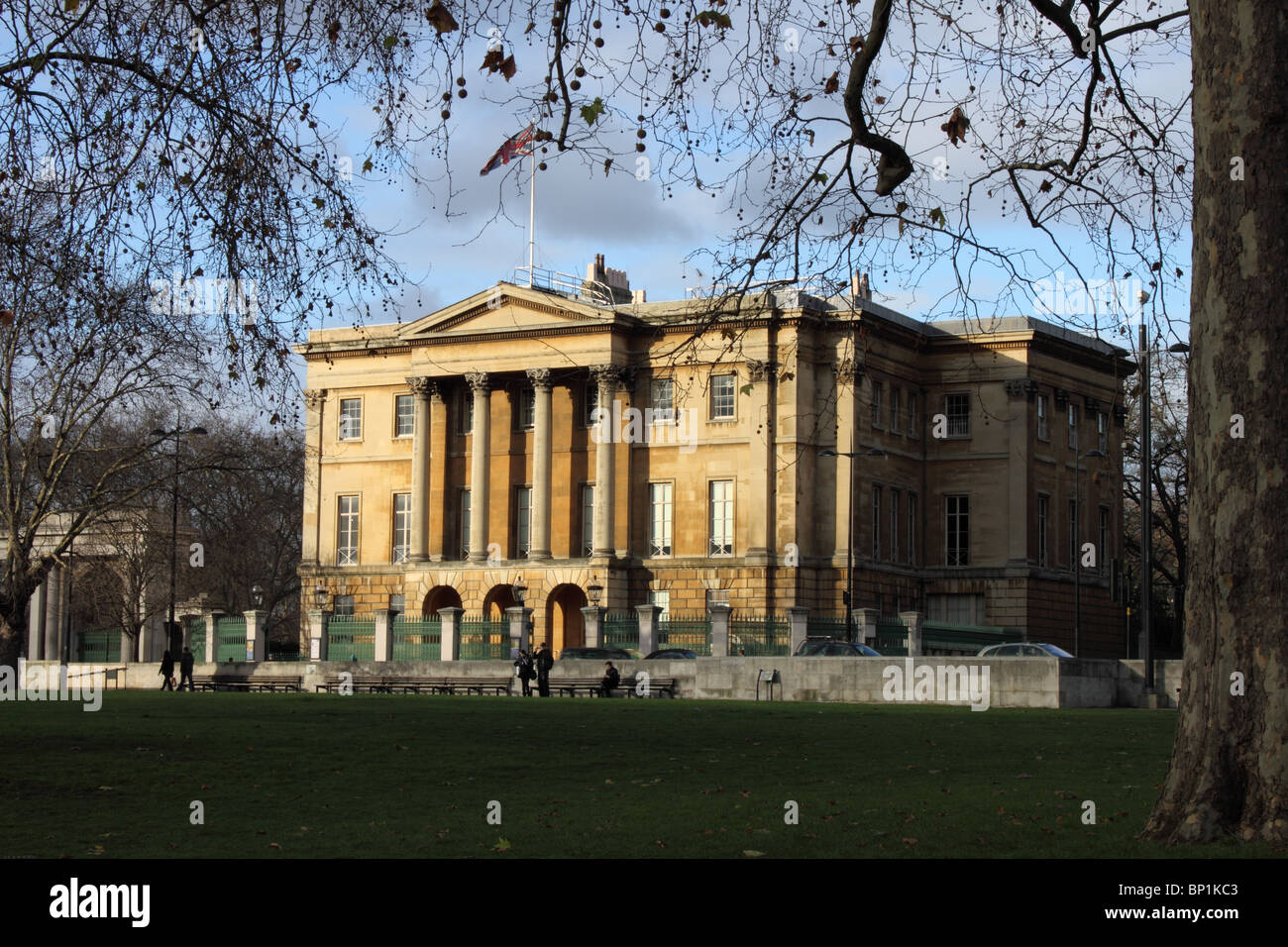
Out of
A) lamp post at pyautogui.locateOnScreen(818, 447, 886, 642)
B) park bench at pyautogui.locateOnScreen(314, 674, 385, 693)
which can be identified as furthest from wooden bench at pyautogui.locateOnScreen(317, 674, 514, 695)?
lamp post at pyautogui.locateOnScreen(818, 447, 886, 642)

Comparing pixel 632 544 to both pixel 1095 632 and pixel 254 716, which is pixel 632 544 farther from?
pixel 254 716

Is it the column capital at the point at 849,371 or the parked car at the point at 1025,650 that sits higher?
the column capital at the point at 849,371

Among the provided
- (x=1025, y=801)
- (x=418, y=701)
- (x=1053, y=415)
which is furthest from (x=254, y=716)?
(x=1053, y=415)

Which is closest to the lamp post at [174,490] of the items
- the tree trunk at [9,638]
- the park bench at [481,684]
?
the tree trunk at [9,638]

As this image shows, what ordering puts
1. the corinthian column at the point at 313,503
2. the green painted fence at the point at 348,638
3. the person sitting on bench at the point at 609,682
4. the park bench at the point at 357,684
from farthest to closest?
1. the corinthian column at the point at 313,503
2. the green painted fence at the point at 348,638
3. the park bench at the point at 357,684
4. the person sitting on bench at the point at 609,682

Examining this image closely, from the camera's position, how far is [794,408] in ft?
233

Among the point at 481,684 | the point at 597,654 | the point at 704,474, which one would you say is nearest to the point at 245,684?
the point at 481,684

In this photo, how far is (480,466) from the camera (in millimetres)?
76938

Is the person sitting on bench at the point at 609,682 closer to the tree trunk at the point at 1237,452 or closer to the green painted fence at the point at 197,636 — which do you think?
the green painted fence at the point at 197,636

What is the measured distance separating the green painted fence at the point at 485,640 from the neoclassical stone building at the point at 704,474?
13.5 m

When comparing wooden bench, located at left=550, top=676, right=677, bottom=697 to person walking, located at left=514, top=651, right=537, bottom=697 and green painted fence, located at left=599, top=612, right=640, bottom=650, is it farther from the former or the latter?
green painted fence, located at left=599, top=612, right=640, bottom=650

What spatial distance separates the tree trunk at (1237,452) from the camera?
13195mm

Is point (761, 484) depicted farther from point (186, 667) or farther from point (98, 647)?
point (98, 647)

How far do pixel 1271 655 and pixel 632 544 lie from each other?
2425 inches
